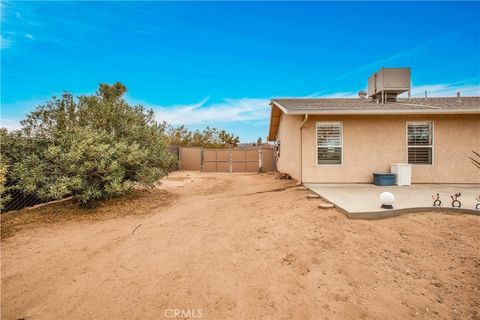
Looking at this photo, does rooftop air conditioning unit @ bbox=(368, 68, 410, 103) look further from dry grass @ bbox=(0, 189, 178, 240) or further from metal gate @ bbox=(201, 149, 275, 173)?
dry grass @ bbox=(0, 189, 178, 240)

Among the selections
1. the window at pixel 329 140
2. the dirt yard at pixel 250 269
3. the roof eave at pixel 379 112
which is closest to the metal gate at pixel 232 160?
the window at pixel 329 140

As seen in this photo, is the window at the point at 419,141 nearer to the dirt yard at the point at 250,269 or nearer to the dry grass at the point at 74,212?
the dirt yard at the point at 250,269

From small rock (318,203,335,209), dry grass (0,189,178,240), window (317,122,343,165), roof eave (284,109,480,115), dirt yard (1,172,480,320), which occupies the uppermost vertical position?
roof eave (284,109,480,115)

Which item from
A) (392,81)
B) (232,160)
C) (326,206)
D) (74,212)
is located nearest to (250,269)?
(326,206)

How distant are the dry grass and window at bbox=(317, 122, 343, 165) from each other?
5445 millimetres

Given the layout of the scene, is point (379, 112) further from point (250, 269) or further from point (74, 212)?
point (74, 212)

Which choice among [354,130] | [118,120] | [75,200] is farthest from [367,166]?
[75,200]

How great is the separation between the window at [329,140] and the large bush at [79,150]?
221 inches

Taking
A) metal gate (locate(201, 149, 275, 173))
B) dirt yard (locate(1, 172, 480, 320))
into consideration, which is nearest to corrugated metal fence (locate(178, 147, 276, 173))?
metal gate (locate(201, 149, 275, 173))

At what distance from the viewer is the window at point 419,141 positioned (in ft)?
27.5

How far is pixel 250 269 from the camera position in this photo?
10.4ft

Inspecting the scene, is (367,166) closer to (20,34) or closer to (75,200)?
(75,200)

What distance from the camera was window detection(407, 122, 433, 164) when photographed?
839cm

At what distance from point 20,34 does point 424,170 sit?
1519 cm
